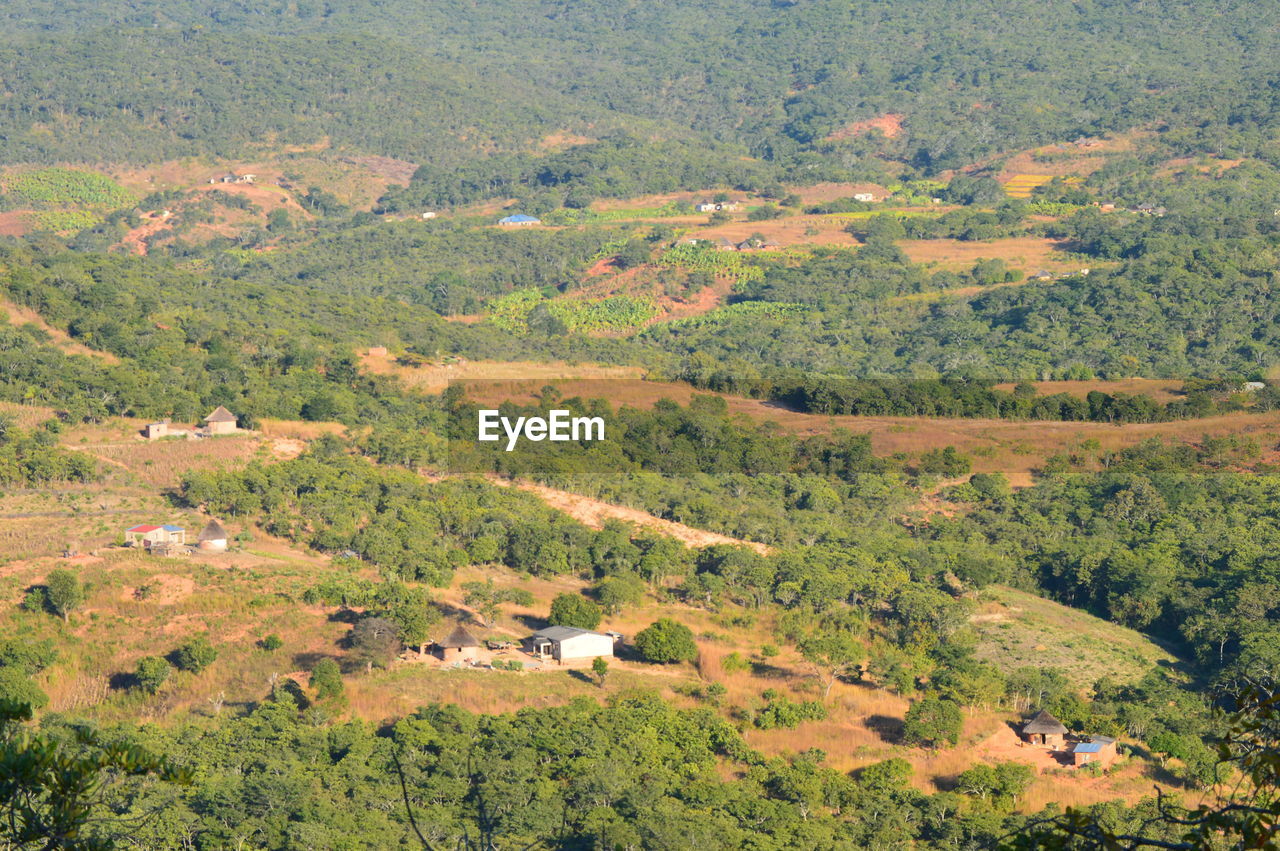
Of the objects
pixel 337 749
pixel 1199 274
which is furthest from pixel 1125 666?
pixel 1199 274

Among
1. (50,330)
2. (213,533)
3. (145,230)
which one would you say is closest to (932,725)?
(213,533)

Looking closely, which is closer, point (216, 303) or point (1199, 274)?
point (216, 303)

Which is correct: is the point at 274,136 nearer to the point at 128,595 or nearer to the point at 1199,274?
the point at 1199,274

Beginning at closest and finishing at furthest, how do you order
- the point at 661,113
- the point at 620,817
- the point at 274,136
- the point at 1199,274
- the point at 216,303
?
the point at 620,817
the point at 216,303
the point at 1199,274
the point at 274,136
the point at 661,113

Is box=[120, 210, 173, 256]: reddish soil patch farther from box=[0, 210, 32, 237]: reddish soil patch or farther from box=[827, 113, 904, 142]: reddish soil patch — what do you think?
box=[827, 113, 904, 142]: reddish soil patch

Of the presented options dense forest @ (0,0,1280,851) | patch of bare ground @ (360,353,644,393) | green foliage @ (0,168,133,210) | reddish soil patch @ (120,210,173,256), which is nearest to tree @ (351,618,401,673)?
dense forest @ (0,0,1280,851)

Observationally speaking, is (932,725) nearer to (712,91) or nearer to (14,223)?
(14,223)
